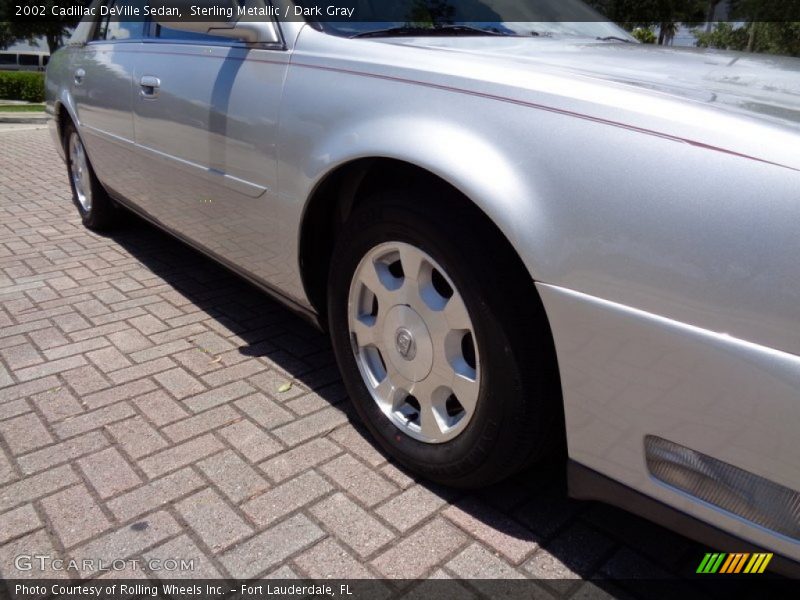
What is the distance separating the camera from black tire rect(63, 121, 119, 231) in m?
4.69

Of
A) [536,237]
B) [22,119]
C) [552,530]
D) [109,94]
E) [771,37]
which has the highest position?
[771,37]

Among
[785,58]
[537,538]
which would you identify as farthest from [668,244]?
[785,58]

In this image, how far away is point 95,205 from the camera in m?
4.79

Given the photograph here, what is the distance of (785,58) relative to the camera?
2354 mm

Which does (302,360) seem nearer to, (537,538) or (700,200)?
(537,538)

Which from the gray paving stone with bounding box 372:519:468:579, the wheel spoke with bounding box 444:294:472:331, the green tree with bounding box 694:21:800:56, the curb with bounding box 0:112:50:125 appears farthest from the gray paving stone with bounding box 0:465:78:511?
the curb with bounding box 0:112:50:125

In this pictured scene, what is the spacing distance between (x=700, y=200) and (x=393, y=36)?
4.35 ft

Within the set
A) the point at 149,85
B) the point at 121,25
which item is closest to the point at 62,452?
the point at 149,85

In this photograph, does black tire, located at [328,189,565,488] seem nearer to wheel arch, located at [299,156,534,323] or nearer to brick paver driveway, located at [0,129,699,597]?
wheel arch, located at [299,156,534,323]

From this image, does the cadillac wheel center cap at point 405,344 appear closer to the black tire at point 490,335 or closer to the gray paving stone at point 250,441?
the black tire at point 490,335

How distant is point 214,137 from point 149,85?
0.76 m

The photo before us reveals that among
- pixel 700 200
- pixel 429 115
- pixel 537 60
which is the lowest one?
pixel 700 200

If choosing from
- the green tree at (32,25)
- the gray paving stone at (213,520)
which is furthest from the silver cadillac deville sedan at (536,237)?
the green tree at (32,25)

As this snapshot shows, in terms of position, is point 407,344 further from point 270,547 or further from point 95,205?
point 95,205
